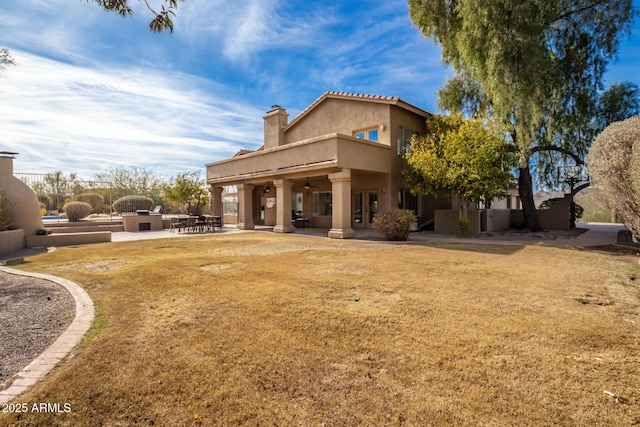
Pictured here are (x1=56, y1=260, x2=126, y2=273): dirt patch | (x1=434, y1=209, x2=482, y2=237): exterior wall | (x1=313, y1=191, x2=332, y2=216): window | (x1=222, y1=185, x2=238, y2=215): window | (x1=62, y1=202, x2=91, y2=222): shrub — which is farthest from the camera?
(x1=222, y1=185, x2=238, y2=215): window

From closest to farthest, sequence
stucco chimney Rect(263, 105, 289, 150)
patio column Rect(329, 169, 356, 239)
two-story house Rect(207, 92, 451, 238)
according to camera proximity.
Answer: patio column Rect(329, 169, 356, 239) → two-story house Rect(207, 92, 451, 238) → stucco chimney Rect(263, 105, 289, 150)

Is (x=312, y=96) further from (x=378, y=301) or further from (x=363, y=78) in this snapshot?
(x=378, y=301)

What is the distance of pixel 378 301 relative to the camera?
5.25 metres

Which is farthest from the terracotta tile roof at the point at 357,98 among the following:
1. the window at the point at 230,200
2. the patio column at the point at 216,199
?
the window at the point at 230,200

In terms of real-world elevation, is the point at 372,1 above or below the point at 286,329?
above

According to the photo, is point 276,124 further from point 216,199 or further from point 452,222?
point 452,222

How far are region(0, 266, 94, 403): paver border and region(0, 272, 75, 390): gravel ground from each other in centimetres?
8

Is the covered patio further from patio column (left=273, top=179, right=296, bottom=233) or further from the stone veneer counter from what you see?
the stone veneer counter

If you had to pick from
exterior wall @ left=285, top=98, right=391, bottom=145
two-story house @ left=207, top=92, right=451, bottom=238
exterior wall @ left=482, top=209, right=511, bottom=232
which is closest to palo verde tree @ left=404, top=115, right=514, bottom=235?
two-story house @ left=207, top=92, right=451, bottom=238

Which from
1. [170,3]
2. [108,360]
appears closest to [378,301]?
[108,360]

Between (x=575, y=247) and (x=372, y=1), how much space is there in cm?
1237

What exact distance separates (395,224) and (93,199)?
24.4m

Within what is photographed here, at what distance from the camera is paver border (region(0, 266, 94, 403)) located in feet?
9.36

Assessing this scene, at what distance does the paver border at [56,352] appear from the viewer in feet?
9.36
